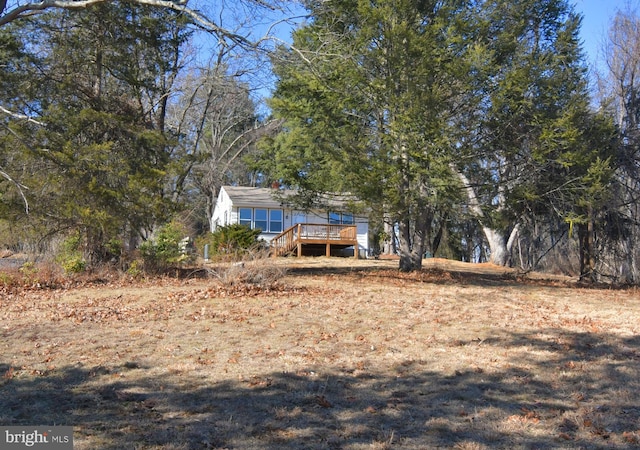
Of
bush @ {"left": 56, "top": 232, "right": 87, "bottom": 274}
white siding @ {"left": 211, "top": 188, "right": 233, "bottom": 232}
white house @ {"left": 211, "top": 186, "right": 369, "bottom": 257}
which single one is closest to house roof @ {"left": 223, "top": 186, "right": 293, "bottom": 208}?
white house @ {"left": 211, "top": 186, "right": 369, "bottom": 257}

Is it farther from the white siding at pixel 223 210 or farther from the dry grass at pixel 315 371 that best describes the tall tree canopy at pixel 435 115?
the white siding at pixel 223 210

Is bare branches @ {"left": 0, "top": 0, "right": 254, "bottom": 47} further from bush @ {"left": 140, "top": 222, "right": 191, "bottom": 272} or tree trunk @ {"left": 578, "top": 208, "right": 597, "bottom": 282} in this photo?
tree trunk @ {"left": 578, "top": 208, "right": 597, "bottom": 282}

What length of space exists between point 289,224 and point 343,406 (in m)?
28.3

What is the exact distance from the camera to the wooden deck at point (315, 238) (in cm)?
2917

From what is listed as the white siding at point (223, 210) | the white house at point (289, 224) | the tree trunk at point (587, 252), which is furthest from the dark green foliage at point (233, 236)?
the tree trunk at point (587, 252)

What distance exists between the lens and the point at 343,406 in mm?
5254

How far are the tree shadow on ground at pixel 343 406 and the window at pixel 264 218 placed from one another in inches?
1060

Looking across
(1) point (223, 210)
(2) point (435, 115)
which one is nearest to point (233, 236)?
(1) point (223, 210)

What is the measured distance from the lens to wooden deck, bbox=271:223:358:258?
2917 cm

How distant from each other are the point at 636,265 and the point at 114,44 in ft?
59.6

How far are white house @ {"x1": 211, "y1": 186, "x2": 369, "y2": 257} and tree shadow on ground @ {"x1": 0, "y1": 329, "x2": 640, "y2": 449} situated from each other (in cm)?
2251

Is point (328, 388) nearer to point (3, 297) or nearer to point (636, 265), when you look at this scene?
point (3, 297)

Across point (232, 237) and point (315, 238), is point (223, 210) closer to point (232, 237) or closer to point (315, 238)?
point (315, 238)

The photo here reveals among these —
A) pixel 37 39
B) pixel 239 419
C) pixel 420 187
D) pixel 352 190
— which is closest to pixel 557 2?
pixel 420 187
